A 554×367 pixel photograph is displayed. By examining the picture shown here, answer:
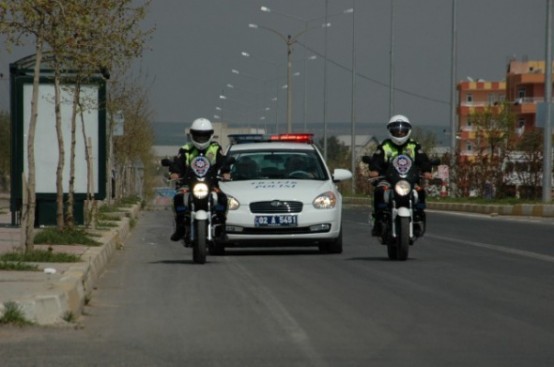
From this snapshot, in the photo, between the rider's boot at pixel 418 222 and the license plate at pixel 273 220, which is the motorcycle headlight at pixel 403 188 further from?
the license plate at pixel 273 220

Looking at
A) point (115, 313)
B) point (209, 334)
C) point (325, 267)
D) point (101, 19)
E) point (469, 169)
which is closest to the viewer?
point (209, 334)

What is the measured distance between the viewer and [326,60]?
305ft

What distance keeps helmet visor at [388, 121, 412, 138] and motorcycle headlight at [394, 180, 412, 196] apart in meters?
0.67

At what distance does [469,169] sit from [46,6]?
44496 millimetres

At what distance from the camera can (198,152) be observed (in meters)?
19.0

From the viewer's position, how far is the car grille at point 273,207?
67.1 feet

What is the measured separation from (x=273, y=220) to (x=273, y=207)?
18 centimetres

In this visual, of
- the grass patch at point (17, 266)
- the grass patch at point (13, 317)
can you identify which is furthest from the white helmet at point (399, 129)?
the grass patch at point (13, 317)

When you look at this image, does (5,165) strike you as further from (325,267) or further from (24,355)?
(24,355)

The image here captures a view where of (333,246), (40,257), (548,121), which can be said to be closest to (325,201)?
(333,246)

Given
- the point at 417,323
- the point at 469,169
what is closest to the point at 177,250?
the point at 417,323

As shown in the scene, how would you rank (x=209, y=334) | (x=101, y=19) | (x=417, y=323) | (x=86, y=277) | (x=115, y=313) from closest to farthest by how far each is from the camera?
1. (x=209, y=334)
2. (x=417, y=323)
3. (x=115, y=313)
4. (x=86, y=277)
5. (x=101, y=19)

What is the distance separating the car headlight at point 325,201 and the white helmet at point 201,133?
2406mm

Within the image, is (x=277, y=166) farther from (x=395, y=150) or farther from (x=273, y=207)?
(x=395, y=150)
